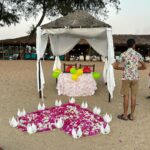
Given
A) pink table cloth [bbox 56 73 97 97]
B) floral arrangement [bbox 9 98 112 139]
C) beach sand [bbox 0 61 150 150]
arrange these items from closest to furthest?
beach sand [bbox 0 61 150 150]
floral arrangement [bbox 9 98 112 139]
pink table cloth [bbox 56 73 97 97]

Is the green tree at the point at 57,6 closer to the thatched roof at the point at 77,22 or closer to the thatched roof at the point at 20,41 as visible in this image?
the thatched roof at the point at 20,41

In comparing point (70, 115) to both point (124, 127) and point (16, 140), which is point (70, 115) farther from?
point (16, 140)

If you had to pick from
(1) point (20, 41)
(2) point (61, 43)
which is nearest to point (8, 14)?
(1) point (20, 41)

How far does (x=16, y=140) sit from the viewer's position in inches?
256

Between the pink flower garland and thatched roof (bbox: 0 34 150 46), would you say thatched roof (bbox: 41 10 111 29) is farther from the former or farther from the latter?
thatched roof (bbox: 0 34 150 46)

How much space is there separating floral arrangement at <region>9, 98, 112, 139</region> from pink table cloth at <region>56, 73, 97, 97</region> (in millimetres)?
3024

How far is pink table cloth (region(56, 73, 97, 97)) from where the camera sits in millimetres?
11510

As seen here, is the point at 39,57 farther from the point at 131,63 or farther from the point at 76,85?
the point at 131,63

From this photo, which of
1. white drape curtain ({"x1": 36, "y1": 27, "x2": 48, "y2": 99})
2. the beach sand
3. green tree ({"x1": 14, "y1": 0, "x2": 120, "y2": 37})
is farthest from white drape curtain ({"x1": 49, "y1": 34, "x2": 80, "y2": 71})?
green tree ({"x1": 14, "y1": 0, "x2": 120, "y2": 37})

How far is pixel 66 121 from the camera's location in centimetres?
754

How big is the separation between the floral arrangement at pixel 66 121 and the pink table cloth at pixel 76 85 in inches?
119

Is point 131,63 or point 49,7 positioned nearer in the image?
point 131,63

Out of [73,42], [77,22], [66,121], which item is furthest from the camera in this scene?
[73,42]

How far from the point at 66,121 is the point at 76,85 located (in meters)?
4.03
